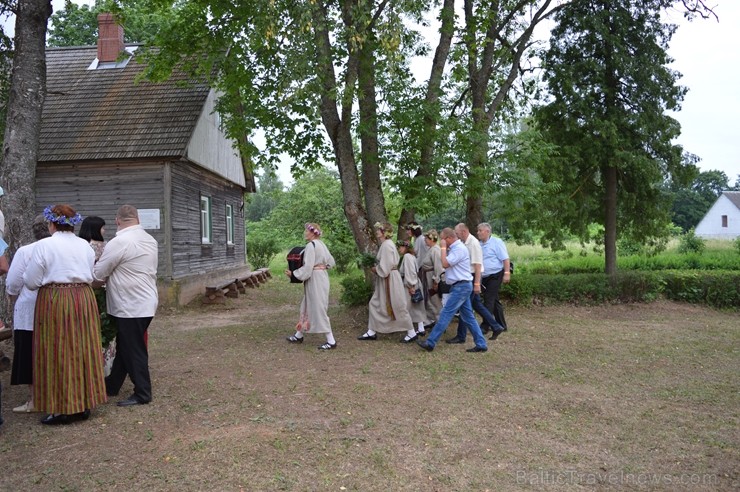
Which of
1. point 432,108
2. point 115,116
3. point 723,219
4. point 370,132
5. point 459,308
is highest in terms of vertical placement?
point 115,116

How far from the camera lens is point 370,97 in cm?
1128

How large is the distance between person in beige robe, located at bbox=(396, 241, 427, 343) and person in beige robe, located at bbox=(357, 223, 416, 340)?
111 mm

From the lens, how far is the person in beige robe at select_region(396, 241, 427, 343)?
968 centimetres

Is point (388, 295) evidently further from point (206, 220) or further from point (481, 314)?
point (206, 220)

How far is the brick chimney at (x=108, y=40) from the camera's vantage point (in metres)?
18.4

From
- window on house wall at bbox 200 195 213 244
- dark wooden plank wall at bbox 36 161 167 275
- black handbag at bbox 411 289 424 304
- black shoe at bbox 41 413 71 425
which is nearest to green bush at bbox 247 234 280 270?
window on house wall at bbox 200 195 213 244

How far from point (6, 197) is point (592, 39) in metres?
13.1

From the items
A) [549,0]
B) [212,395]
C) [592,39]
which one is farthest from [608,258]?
[212,395]

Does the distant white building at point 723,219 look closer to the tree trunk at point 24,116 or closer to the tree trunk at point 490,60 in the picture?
the tree trunk at point 490,60

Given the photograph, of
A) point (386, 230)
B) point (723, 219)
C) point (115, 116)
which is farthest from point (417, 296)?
point (723, 219)

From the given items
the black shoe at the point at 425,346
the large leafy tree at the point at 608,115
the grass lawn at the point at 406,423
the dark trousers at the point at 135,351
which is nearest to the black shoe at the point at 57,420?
the grass lawn at the point at 406,423

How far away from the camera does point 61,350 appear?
536 cm

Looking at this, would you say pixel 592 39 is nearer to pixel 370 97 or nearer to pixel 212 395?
pixel 370 97

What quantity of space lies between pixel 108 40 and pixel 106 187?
231 inches
